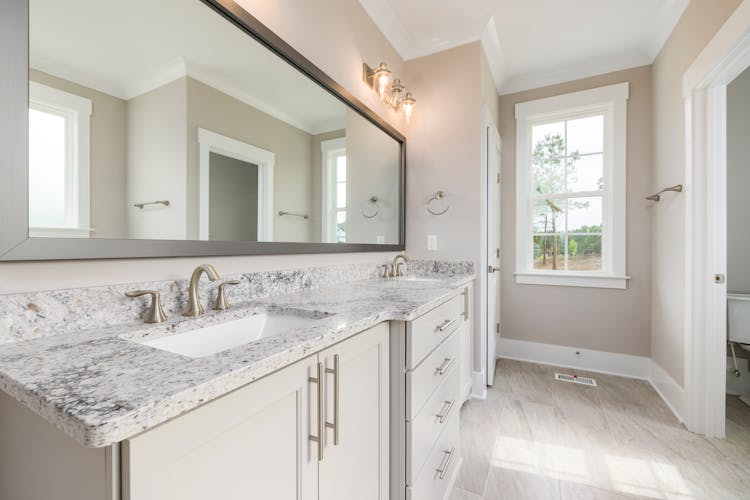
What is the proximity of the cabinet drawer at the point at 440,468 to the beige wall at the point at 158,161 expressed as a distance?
1121 mm

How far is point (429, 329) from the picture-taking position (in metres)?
1.22

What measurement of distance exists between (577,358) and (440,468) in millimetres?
2141

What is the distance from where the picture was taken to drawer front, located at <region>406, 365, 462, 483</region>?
1.04m

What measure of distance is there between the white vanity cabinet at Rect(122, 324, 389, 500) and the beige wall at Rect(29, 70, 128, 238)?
0.61m

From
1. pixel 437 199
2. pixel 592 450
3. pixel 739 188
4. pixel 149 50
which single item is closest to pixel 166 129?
pixel 149 50

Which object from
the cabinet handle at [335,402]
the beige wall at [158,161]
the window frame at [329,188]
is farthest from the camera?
the window frame at [329,188]

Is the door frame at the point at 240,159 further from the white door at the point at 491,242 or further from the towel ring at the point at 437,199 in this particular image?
the white door at the point at 491,242

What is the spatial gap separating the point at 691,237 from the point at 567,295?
1.16 meters

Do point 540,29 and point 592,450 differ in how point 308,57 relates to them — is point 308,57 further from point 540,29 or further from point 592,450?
point 592,450

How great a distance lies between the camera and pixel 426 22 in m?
2.25

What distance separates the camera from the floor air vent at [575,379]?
2.53 m

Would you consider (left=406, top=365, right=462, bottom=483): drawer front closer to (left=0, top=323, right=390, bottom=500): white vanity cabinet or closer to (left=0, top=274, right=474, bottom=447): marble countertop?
(left=0, top=323, right=390, bottom=500): white vanity cabinet

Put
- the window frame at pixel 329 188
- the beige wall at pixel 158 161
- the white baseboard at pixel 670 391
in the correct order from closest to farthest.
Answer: the beige wall at pixel 158 161
the window frame at pixel 329 188
the white baseboard at pixel 670 391

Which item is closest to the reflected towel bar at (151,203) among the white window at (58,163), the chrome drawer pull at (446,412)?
the white window at (58,163)
